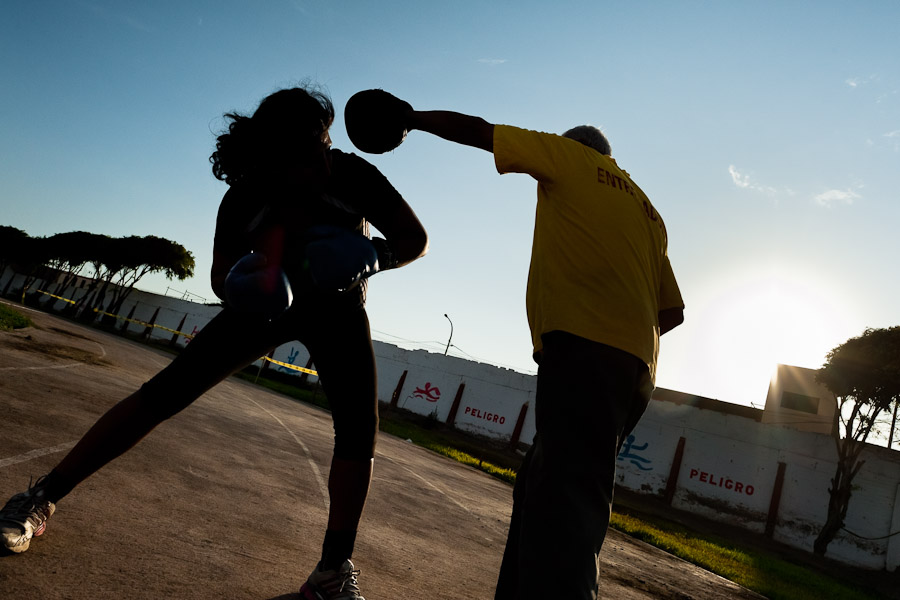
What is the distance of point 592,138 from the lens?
2.01 metres

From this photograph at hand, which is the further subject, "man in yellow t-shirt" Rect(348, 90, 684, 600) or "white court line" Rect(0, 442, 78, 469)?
"white court line" Rect(0, 442, 78, 469)

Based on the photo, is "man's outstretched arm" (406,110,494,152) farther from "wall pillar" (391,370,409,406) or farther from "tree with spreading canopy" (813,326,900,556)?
"wall pillar" (391,370,409,406)

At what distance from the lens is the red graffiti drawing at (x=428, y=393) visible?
28.8 m

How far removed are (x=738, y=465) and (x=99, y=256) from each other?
167 feet

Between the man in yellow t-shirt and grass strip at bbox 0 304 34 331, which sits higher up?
the man in yellow t-shirt

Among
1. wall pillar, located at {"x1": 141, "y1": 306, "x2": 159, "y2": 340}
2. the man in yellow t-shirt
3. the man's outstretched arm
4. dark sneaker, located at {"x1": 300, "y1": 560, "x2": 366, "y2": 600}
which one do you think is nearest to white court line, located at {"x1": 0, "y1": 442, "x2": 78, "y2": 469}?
dark sneaker, located at {"x1": 300, "y1": 560, "x2": 366, "y2": 600}

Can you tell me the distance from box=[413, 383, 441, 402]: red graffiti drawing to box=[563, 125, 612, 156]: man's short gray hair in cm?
2735

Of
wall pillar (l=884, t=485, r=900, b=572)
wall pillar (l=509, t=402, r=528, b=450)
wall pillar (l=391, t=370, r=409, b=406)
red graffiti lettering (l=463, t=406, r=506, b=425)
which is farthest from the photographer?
wall pillar (l=391, t=370, r=409, b=406)

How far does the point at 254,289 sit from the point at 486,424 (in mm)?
25520

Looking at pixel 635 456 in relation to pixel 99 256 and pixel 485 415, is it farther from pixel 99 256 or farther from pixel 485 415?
pixel 99 256

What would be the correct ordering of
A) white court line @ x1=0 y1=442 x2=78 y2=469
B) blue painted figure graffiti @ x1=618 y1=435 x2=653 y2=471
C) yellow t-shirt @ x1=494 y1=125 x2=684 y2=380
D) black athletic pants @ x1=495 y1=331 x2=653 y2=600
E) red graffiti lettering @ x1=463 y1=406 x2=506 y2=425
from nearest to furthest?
black athletic pants @ x1=495 y1=331 x2=653 y2=600 < yellow t-shirt @ x1=494 y1=125 x2=684 y2=380 < white court line @ x1=0 y1=442 x2=78 y2=469 < blue painted figure graffiti @ x1=618 y1=435 x2=653 y2=471 < red graffiti lettering @ x1=463 y1=406 x2=506 y2=425

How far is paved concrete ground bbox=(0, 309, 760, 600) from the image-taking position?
175 centimetres

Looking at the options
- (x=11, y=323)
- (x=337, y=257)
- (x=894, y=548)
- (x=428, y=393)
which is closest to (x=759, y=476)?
(x=894, y=548)

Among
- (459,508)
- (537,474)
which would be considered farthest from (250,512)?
(459,508)
